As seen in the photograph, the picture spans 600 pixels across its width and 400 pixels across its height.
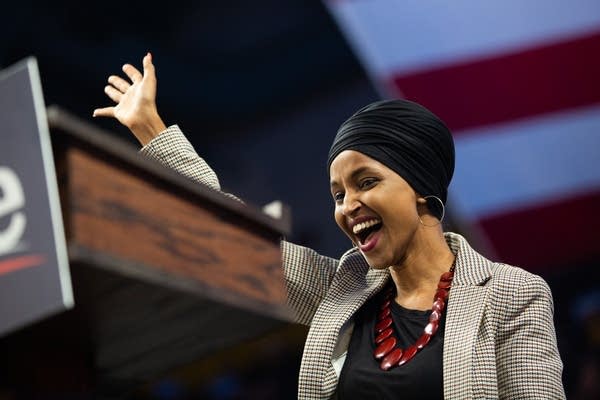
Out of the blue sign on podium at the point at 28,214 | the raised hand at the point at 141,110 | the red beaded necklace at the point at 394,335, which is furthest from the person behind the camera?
the red beaded necklace at the point at 394,335

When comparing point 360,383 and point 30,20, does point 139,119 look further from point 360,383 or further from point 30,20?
point 30,20

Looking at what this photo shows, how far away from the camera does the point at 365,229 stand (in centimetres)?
137

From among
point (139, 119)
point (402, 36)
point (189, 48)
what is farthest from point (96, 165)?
point (402, 36)

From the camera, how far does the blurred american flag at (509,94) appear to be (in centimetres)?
405

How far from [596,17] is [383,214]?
2.99 meters

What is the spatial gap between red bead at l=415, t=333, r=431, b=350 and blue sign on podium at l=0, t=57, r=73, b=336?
2.54 ft

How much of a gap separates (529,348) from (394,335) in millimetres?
185

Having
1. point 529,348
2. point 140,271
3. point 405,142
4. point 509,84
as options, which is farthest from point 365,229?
point 509,84

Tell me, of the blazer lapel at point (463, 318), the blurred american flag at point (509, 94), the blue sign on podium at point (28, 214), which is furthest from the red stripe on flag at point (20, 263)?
the blurred american flag at point (509, 94)

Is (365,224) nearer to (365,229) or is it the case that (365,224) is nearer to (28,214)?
(365,229)

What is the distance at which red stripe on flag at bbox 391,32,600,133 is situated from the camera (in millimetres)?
4113

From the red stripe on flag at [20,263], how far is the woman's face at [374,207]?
748 millimetres

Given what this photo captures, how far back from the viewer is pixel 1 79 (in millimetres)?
685

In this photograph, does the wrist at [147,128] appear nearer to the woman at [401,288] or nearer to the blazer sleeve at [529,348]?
the woman at [401,288]
